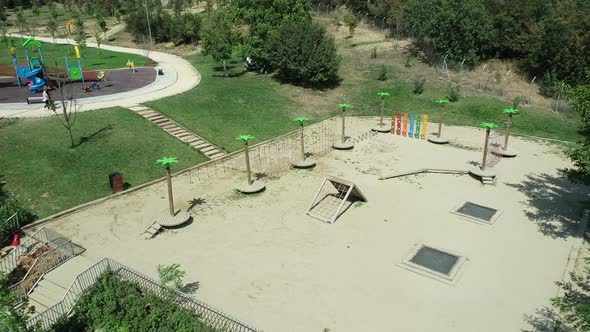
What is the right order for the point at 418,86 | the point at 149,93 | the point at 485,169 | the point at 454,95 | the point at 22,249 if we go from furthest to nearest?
the point at 418,86
the point at 454,95
the point at 149,93
the point at 485,169
the point at 22,249

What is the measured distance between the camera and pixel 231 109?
121ft

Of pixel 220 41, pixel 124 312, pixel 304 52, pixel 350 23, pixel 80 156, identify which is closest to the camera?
pixel 124 312

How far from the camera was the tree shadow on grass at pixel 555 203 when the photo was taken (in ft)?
69.7

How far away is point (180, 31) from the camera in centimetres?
6219

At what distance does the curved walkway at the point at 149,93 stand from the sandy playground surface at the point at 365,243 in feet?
42.5

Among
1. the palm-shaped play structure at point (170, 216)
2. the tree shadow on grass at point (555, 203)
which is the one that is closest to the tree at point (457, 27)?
the tree shadow on grass at point (555, 203)

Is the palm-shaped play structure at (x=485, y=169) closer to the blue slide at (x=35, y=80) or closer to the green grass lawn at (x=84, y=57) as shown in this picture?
the blue slide at (x=35, y=80)

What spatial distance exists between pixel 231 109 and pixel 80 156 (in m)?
12.7

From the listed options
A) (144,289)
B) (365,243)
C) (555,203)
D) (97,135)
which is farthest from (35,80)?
(555,203)

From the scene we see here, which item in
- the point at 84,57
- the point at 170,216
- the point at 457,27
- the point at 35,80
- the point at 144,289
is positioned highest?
the point at 457,27

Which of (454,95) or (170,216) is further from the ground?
(454,95)

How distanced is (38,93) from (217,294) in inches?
1178

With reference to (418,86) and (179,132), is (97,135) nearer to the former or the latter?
(179,132)

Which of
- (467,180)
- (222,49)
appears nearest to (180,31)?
(222,49)
